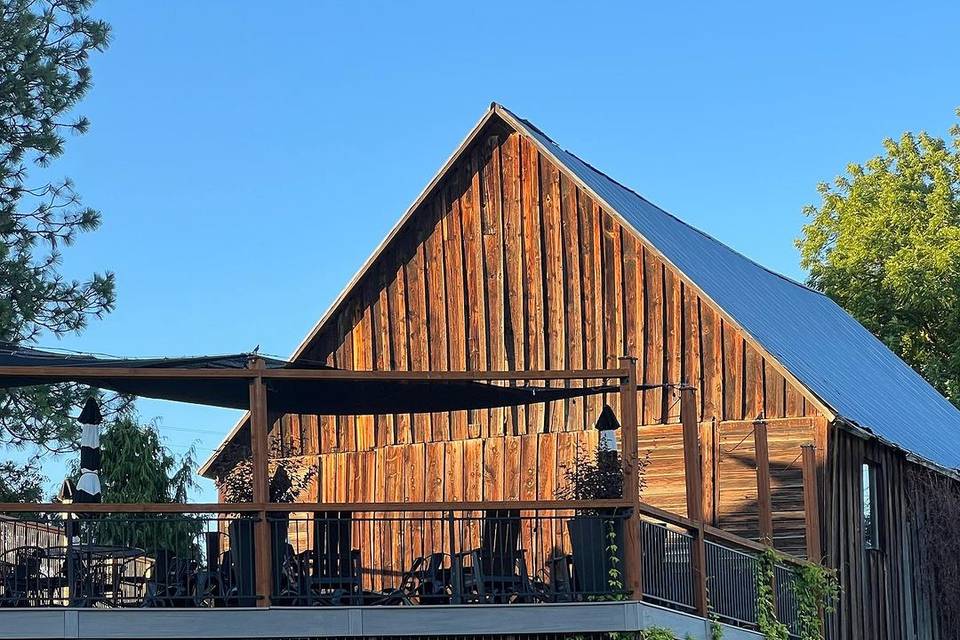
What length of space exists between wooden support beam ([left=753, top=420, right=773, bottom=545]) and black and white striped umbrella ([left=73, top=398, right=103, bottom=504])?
7407mm

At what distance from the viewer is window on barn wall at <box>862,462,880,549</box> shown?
77.5ft

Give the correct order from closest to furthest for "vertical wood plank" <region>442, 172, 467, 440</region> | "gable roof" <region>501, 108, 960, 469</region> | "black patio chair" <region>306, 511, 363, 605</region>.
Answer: "black patio chair" <region>306, 511, 363, 605</region>, "gable roof" <region>501, 108, 960, 469</region>, "vertical wood plank" <region>442, 172, 467, 440</region>

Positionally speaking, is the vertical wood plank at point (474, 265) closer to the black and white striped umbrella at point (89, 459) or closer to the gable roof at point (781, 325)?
the gable roof at point (781, 325)

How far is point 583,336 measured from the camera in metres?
23.3

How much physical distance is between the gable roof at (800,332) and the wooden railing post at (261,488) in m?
8.92

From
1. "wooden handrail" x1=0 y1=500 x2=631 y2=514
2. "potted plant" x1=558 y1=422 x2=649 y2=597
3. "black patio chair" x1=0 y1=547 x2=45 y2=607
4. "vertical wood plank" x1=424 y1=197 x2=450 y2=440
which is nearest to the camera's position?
"wooden handrail" x1=0 y1=500 x2=631 y2=514

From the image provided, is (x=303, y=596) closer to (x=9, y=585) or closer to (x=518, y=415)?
(x=9, y=585)

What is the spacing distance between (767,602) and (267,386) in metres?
6.18

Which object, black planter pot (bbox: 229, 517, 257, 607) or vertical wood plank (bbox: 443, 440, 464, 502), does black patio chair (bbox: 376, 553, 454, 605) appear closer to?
black planter pot (bbox: 229, 517, 257, 607)

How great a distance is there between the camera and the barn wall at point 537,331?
71.2ft

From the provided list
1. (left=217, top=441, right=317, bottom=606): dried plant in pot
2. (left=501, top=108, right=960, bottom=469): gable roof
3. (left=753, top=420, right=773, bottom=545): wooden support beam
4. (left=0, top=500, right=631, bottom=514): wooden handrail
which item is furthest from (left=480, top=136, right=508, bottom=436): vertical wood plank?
(left=0, top=500, right=631, bottom=514): wooden handrail

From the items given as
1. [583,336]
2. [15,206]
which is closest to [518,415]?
[583,336]

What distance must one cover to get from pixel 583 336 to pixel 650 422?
1829 mm

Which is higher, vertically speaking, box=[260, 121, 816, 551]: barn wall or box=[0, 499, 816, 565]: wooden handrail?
box=[260, 121, 816, 551]: barn wall
